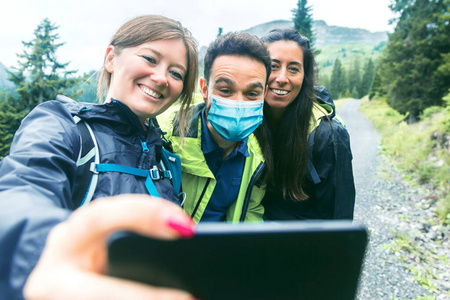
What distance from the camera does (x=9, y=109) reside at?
63.4 feet

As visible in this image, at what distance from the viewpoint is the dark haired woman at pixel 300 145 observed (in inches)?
90.1

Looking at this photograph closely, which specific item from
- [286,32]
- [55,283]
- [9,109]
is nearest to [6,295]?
[55,283]

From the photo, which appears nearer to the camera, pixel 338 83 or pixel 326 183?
pixel 326 183

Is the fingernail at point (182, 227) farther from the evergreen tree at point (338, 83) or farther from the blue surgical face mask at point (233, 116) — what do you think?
the evergreen tree at point (338, 83)

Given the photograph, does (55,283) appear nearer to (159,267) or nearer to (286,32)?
(159,267)

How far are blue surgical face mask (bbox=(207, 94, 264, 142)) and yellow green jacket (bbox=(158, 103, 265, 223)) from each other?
16 cm

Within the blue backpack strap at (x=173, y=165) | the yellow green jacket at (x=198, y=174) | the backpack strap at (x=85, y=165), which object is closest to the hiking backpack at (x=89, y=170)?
the backpack strap at (x=85, y=165)

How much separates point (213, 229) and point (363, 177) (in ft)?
29.8

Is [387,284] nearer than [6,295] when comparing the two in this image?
No

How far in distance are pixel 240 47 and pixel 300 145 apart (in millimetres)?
944

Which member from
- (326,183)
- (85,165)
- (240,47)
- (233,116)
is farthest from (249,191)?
(85,165)

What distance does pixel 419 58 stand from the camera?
1742 centimetres

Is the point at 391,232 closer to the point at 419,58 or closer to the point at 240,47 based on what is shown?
the point at 240,47

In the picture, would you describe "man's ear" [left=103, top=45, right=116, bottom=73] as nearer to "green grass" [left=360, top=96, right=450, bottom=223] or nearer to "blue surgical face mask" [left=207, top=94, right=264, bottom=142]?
"blue surgical face mask" [left=207, top=94, right=264, bottom=142]
